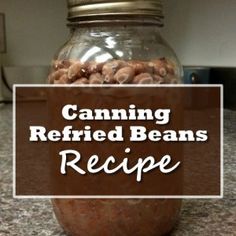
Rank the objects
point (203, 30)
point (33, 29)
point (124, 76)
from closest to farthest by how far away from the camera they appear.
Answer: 1. point (124, 76)
2. point (203, 30)
3. point (33, 29)

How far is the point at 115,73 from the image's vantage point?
367 millimetres

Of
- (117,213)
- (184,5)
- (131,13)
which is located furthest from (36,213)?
(184,5)

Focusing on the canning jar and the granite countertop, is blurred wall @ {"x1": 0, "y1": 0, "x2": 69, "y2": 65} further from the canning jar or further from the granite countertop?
the canning jar

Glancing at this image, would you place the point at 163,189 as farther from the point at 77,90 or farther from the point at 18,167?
the point at 18,167

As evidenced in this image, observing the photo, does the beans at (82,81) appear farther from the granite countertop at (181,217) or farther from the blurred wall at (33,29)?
the blurred wall at (33,29)

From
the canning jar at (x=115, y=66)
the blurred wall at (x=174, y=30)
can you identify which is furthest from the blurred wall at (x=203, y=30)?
the canning jar at (x=115, y=66)

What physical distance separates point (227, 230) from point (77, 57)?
22 centimetres

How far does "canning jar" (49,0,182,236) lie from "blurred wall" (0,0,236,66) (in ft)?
2.75

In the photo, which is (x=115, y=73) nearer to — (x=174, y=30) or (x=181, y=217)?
(x=181, y=217)

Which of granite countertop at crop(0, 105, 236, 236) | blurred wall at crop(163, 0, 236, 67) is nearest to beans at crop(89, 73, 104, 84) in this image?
granite countertop at crop(0, 105, 236, 236)

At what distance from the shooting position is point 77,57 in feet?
1.30

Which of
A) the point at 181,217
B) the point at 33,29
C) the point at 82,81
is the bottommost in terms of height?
the point at 181,217

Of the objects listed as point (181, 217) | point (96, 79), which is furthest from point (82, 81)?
point (181, 217)

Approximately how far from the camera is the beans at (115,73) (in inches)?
Answer: 14.4
